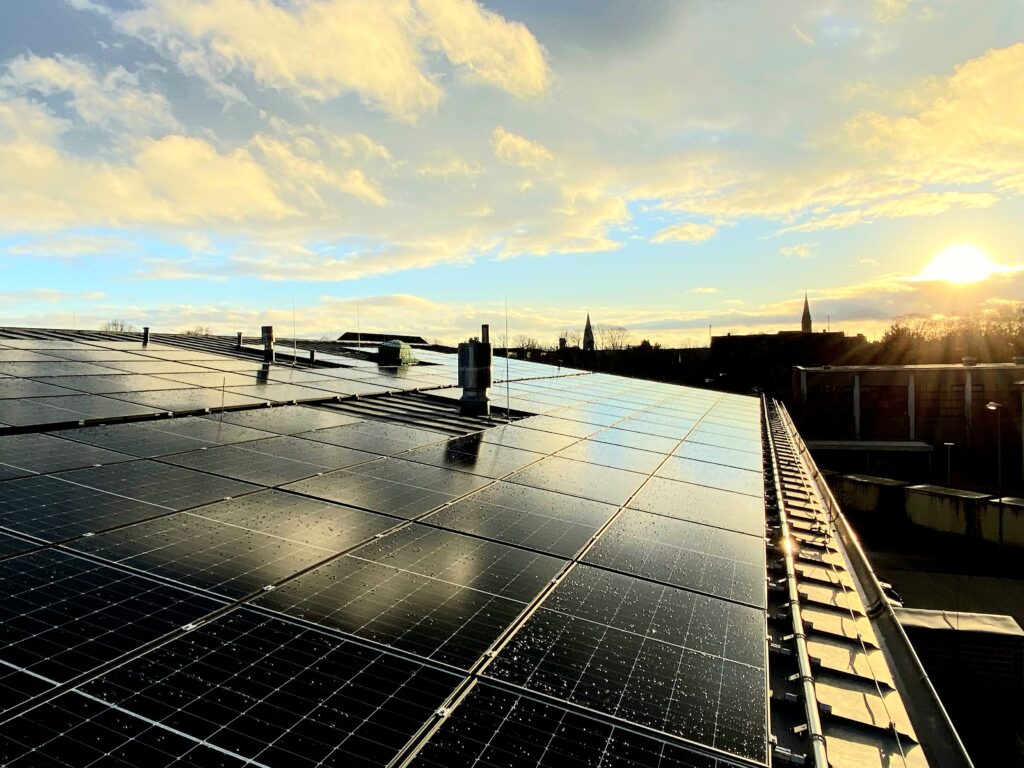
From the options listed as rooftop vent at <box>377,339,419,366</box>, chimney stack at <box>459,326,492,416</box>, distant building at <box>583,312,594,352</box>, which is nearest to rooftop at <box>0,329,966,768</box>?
chimney stack at <box>459,326,492,416</box>

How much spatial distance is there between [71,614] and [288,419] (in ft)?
29.6

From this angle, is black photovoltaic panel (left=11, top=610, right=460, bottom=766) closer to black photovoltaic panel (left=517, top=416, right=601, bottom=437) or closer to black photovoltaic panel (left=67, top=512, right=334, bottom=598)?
black photovoltaic panel (left=67, top=512, right=334, bottom=598)

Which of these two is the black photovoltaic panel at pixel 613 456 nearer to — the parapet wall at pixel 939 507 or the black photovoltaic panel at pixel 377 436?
the black photovoltaic panel at pixel 377 436

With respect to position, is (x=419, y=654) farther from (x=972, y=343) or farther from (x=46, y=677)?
(x=972, y=343)

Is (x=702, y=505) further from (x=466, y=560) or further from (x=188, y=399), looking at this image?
(x=188, y=399)

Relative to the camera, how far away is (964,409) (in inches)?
2173

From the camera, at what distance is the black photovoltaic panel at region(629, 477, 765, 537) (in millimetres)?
9547

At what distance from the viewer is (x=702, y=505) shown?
10406 millimetres

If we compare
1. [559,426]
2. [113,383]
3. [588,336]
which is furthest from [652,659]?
[588,336]

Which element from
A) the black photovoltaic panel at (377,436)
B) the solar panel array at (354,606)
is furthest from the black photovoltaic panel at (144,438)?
the black photovoltaic panel at (377,436)

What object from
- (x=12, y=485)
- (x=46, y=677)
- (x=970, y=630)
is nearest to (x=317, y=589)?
(x=46, y=677)

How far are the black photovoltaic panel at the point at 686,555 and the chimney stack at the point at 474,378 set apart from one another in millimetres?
9057

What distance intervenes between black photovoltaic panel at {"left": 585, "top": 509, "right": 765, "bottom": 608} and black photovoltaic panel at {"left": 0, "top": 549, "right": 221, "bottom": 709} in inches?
179

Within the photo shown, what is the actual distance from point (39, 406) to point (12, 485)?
565 cm
